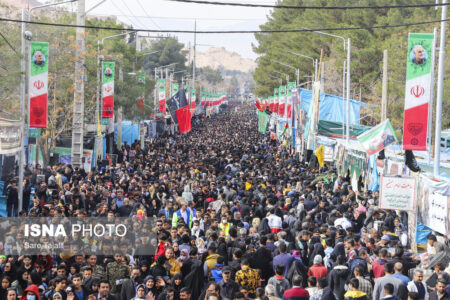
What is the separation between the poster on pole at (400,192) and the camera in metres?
14.1

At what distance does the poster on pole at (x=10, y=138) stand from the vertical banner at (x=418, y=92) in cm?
977

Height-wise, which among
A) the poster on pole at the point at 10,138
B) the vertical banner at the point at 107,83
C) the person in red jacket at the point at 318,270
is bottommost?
the person in red jacket at the point at 318,270

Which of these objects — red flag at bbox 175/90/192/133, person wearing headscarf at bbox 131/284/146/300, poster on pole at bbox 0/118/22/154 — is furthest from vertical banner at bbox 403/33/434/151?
red flag at bbox 175/90/192/133

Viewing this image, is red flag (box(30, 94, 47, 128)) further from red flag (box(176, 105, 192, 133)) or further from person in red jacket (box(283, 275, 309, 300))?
red flag (box(176, 105, 192, 133))

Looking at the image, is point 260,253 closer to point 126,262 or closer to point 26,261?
point 126,262

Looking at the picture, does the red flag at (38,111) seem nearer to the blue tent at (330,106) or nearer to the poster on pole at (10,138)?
the poster on pole at (10,138)

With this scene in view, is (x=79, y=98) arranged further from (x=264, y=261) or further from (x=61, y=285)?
(x=61, y=285)

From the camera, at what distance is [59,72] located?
99.5ft

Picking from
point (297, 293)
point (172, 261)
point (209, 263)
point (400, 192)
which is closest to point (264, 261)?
point (209, 263)

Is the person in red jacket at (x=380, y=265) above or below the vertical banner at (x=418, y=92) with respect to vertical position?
below

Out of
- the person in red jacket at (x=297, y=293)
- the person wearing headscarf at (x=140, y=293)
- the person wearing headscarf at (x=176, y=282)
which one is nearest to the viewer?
the person in red jacket at (x=297, y=293)

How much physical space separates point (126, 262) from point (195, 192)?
334 inches

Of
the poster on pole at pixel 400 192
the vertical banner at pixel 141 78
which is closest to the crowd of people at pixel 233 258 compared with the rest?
the poster on pole at pixel 400 192

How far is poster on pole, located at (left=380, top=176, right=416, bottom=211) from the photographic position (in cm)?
1410
